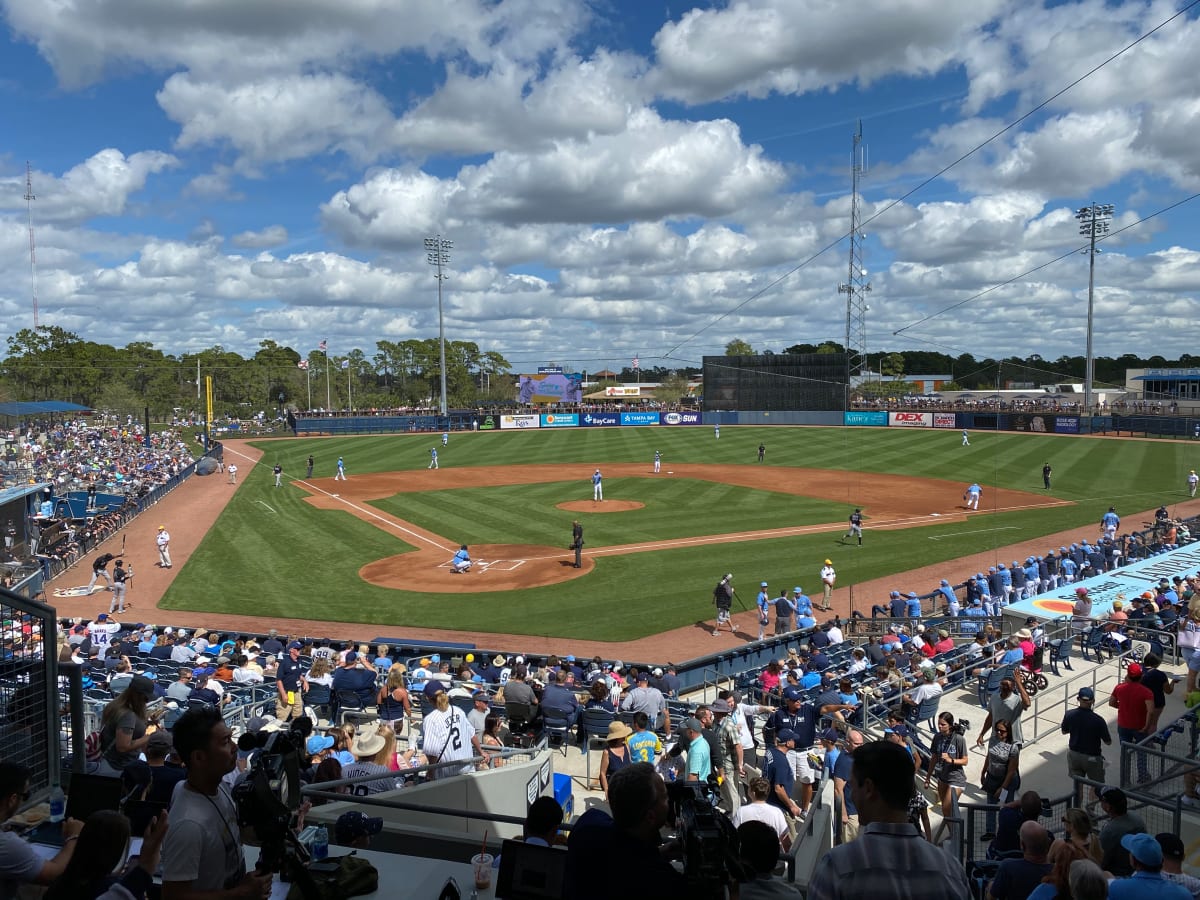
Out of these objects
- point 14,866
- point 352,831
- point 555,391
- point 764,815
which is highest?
point 555,391

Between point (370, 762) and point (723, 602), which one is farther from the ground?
point (370, 762)

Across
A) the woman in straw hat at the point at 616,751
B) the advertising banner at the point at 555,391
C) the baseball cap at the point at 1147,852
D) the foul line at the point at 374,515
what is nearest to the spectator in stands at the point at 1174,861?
the baseball cap at the point at 1147,852

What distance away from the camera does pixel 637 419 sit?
85000 mm

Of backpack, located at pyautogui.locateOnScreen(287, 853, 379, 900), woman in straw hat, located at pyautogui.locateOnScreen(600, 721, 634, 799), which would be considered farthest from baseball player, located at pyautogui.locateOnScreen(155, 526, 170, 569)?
backpack, located at pyautogui.locateOnScreen(287, 853, 379, 900)

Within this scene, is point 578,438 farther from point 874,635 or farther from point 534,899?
point 534,899

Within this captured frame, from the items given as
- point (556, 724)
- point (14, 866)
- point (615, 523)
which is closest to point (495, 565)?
point (615, 523)

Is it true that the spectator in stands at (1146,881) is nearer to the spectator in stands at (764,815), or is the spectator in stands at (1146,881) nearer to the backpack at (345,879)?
the spectator in stands at (764,815)

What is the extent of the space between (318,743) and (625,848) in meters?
6.17

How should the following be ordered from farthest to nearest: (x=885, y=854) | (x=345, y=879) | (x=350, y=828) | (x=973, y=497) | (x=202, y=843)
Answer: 1. (x=973, y=497)
2. (x=350, y=828)
3. (x=345, y=879)
4. (x=202, y=843)
5. (x=885, y=854)

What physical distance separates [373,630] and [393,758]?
37.6 ft

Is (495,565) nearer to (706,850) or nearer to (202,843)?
(202,843)

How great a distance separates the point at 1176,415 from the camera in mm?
57156

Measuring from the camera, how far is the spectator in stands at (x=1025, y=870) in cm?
523

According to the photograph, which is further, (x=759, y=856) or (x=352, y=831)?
(x=352, y=831)
